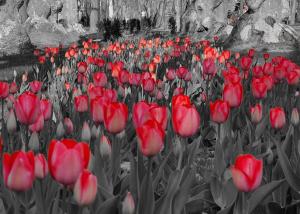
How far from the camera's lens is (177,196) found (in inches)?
65.8

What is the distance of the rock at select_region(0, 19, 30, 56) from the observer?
39.1ft

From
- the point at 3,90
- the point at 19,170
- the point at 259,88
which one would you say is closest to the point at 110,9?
the point at 3,90

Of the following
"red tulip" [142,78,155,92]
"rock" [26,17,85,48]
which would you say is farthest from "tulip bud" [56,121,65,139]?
"rock" [26,17,85,48]

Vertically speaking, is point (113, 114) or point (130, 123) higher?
point (113, 114)

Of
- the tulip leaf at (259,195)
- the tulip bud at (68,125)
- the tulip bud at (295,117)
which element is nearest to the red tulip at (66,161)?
the tulip leaf at (259,195)

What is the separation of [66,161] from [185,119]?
2.13ft

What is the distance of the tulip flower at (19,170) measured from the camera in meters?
1.31

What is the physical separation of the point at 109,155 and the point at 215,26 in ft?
63.7

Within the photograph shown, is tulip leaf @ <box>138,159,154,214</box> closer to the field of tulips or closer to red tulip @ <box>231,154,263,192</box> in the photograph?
the field of tulips

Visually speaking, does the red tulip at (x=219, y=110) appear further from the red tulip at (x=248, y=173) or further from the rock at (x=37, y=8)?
the rock at (x=37, y=8)

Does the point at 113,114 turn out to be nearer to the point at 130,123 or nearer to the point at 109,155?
the point at 109,155

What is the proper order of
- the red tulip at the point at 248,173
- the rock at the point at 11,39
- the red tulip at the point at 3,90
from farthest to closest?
the rock at the point at 11,39 → the red tulip at the point at 3,90 → the red tulip at the point at 248,173

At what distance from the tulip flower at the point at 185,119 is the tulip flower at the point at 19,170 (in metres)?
0.68

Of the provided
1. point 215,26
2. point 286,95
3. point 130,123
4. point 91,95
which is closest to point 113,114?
point 91,95
